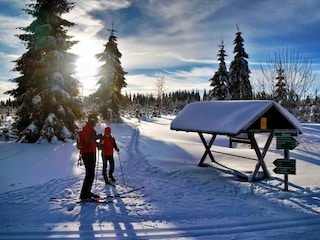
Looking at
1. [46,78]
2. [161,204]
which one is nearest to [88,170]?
[161,204]

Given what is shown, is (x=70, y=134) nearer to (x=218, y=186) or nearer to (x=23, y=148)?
(x=23, y=148)

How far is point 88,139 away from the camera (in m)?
7.33

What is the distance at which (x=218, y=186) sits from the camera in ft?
29.2

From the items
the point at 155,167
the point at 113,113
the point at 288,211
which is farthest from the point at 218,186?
the point at 113,113

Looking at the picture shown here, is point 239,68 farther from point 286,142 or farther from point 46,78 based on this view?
point 286,142

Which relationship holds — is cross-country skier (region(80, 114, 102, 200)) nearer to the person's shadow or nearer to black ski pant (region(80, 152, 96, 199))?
black ski pant (region(80, 152, 96, 199))

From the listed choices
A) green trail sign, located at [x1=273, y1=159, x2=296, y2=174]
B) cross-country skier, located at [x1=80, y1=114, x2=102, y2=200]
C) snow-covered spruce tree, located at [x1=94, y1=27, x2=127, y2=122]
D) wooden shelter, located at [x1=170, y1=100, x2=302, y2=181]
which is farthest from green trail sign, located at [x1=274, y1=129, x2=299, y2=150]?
snow-covered spruce tree, located at [x1=94, y1=27, x2=127, y2=122]

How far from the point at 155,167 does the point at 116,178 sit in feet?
7.34

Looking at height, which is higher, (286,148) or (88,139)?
(88,139)

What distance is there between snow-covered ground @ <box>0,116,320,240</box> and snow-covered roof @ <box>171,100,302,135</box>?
1.87m

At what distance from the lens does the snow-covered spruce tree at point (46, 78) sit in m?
17.3

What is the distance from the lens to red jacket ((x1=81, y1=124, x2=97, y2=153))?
23.9 ft

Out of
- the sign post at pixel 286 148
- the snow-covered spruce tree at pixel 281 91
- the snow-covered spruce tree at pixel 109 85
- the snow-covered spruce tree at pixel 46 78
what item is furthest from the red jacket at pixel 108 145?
the snow-covered spruce tree at pixel 109 85

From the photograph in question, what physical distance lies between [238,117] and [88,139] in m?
4.83
